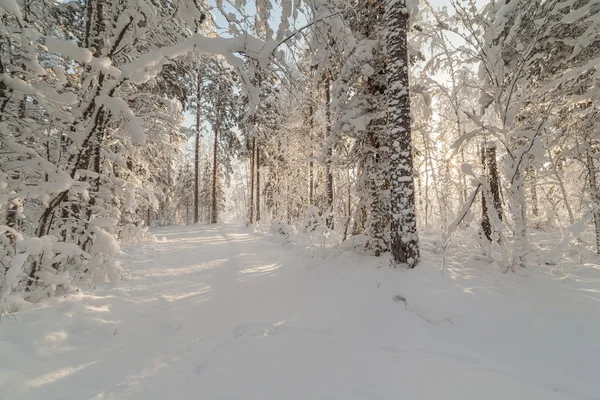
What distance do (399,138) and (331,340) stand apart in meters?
3.69

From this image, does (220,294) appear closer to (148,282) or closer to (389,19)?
(148,282)

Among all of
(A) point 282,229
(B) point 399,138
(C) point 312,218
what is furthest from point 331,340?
(A) point 282,229

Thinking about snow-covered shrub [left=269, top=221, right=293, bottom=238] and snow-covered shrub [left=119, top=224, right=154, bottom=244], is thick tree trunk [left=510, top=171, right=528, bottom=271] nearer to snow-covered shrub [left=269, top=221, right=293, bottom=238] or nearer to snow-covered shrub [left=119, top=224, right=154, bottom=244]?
snow-covered shrub [left=119, top=224, right=154, bottom=244]

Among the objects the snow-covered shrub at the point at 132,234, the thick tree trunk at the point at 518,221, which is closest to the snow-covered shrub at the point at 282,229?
the snow-covered shrub at the point at 132,234

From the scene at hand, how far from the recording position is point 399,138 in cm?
500

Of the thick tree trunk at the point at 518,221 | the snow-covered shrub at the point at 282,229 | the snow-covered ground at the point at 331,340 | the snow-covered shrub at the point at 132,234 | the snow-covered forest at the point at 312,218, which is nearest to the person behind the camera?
the snow-covered ground at the point at 331,340

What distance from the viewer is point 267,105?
68.3ft

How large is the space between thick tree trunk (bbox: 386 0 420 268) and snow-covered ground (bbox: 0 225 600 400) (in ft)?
2.40

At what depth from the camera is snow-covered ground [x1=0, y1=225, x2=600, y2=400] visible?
92.2 inches

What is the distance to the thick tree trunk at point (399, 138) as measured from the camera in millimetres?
4914

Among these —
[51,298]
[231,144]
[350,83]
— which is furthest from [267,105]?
[51,298]

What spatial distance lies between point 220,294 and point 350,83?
5.60 metres

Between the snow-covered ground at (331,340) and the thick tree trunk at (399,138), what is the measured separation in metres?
0.73

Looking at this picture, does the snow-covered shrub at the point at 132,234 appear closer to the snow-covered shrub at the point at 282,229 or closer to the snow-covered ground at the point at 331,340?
the snow-covered ground at the point at 331,340
